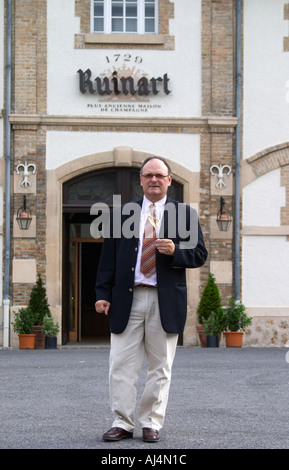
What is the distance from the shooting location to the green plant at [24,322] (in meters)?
15.6

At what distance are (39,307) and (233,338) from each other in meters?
3.51

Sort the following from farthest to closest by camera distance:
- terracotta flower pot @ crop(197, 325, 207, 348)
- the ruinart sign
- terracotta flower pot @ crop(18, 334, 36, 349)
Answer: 1. the ruinart sign
2. terracotta flower pot @ crop(197, 325, 207, 348)
3. terracotta flower pot @ crop(18, 334, 36, 349)

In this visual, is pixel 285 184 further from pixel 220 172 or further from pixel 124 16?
pixel 124 16

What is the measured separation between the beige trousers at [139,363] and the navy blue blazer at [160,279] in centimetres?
6

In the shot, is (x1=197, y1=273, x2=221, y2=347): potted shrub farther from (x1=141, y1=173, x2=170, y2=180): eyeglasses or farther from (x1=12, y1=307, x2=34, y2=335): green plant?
(x1=141, y1=173, x2=170, y2=180): eyeglasses

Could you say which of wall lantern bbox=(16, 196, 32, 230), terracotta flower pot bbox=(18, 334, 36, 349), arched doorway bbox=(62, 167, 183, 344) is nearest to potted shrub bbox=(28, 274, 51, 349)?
terracotta flower pot bbox=(18, 334, 36, 349)

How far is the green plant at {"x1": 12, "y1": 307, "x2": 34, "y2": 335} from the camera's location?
51.1ft

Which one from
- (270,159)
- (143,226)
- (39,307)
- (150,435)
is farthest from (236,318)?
(150,435)

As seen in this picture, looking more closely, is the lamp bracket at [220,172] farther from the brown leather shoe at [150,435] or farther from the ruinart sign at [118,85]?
the brown leather shoe at [150,435]

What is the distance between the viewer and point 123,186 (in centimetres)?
1636

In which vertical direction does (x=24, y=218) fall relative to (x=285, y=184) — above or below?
below

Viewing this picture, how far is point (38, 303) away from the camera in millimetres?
15797

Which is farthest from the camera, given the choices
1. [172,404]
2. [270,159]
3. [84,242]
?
[84,242]

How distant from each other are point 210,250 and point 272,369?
210 inches
